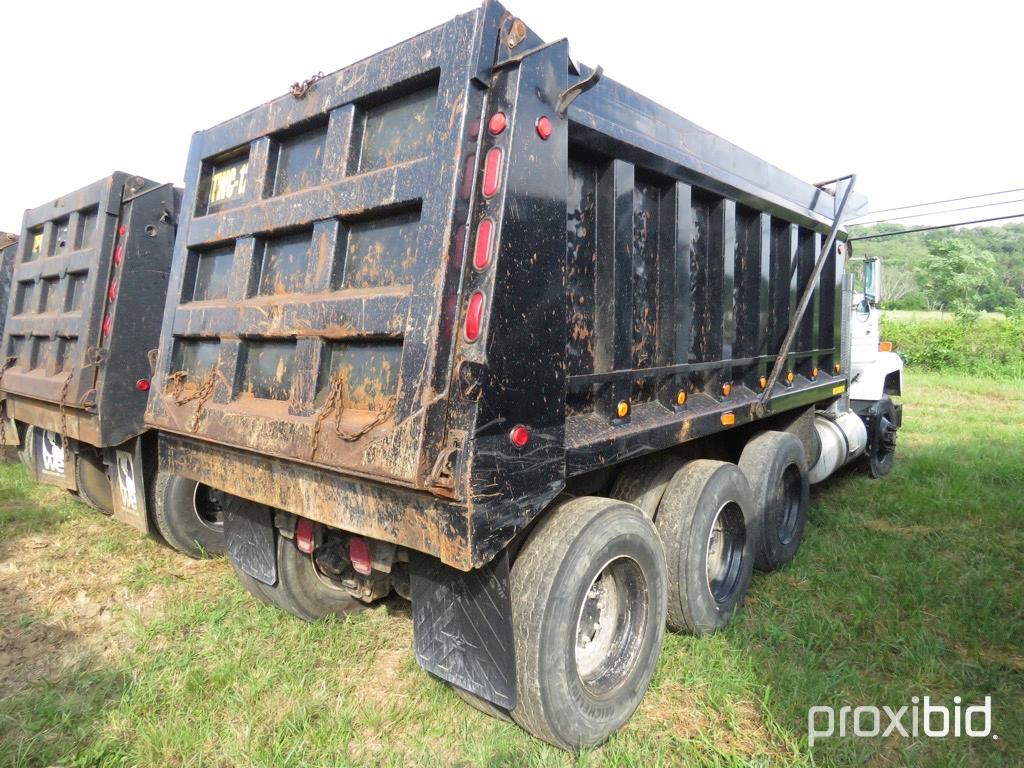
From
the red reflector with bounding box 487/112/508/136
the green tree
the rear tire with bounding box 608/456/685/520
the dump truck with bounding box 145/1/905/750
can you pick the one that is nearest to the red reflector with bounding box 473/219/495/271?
the dump truck with bounding box 145/1/905/750

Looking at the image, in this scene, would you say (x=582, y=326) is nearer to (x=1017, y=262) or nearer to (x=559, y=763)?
(x=559, y=763)

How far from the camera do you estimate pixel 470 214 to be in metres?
2.01

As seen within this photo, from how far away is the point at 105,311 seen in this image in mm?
4168

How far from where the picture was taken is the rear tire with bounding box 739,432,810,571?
13.1 ft

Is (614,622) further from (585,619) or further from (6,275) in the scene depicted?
(6,275)

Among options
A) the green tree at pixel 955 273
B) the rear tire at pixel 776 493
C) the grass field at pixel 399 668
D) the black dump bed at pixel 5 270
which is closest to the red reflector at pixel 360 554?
the grass field at pixel 399 668

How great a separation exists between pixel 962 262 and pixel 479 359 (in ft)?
131

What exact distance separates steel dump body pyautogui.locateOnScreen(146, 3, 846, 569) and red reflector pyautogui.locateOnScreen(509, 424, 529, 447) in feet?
0.08

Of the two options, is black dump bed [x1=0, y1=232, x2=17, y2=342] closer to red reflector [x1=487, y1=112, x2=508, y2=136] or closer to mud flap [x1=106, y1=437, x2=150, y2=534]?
mud flap [x1=106, y1=437, x2=150, y2=534]

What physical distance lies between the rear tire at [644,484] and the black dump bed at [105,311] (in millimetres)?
3186

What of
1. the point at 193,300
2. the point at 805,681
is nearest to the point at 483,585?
the point at 805,681

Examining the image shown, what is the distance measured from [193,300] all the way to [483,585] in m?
2.15

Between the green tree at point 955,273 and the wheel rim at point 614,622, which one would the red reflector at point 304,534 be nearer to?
the wheel rim at point 614,622

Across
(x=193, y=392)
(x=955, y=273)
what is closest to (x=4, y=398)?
(x=193, y=392)
